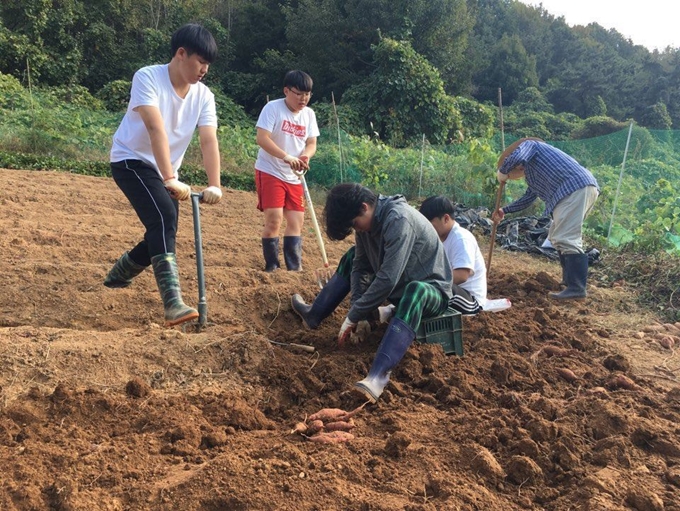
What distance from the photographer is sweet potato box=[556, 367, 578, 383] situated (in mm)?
3174

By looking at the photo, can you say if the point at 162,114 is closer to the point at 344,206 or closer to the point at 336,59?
the point at 344,206

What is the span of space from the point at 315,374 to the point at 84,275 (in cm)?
212

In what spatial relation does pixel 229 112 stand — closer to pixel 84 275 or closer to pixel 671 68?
pixel 84 275

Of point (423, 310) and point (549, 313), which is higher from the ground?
point (423, 310)

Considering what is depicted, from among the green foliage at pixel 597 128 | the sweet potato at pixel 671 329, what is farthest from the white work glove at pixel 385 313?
the green foliage at pixel 597 128

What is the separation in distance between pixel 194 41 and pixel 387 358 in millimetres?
1956

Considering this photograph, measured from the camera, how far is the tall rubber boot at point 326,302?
144 inches

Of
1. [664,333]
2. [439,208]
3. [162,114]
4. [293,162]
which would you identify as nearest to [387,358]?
[439,208]

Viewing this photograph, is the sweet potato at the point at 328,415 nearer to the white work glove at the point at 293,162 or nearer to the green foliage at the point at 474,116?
the white work glove at the point at 293,162

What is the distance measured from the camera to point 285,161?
15.5 feet

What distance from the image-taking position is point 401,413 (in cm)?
264

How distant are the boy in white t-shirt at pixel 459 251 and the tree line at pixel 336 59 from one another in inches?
506

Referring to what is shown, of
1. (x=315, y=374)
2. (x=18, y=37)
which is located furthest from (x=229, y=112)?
(x=315, y=374)

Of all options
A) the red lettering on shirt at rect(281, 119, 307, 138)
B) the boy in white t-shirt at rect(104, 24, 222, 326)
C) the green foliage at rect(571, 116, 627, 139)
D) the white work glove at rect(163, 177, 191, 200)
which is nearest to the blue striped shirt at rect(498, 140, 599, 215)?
the red lettering on shirt at rect(281, 119, 307, 138)
